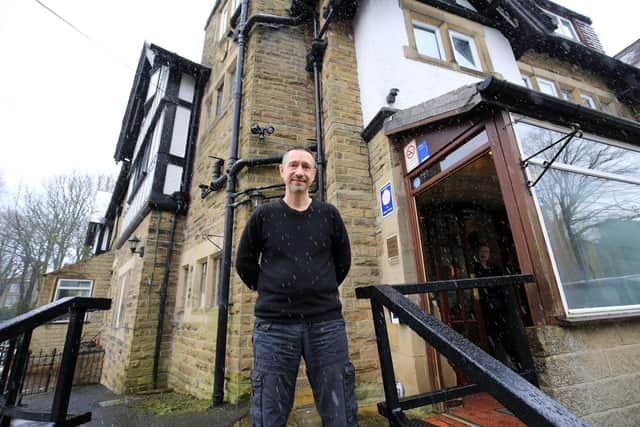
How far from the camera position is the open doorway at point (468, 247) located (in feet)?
14.2

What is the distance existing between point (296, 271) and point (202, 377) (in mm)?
4419

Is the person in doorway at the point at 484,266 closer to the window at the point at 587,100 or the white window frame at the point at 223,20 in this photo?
the window at the point at 587,100

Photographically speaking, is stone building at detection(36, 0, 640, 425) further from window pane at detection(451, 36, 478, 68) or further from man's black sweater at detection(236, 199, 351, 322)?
man's black sweater at detection(236, 199, 351, 322)

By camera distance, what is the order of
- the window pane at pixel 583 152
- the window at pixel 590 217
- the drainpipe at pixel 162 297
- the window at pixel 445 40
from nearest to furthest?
the window at pixel 590 217 → the window pane at pixel 583 152 → the window at pixel 445 40 → the drainpipe at pixel 162 297

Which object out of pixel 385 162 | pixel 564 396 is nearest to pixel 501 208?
pixel 385 162

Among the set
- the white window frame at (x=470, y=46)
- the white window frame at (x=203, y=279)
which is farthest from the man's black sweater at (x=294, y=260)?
the white window frame at (x=470, y=46)

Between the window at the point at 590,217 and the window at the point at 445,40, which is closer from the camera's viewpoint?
the window at the point at 590,217

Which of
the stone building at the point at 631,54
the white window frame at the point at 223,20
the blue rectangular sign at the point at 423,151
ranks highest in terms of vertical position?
the white window frame at the point at 223,20

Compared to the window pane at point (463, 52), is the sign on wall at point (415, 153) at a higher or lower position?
lower

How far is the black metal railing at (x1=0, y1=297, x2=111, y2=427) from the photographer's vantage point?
1349 millimetres

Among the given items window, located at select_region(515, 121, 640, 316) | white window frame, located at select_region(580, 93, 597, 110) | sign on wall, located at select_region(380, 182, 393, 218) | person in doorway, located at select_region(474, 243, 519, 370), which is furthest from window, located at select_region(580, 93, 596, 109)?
sign on wall, located at select_region(380, 182, 393, 218)

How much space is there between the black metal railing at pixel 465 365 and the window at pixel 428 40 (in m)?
4.82

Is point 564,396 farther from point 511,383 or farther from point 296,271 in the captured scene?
point 296,271

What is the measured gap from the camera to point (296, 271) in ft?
5.38
